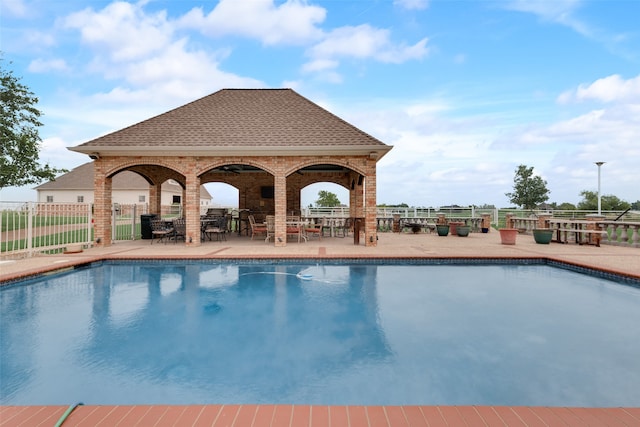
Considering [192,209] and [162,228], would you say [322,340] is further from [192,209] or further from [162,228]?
[162,228]

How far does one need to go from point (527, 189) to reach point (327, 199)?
3280 cm

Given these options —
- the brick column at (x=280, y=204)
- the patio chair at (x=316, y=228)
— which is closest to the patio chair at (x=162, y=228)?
the brick column at (x=280, y=204)

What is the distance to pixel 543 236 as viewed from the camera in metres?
13.0

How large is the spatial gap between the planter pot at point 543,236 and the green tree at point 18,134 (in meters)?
29.2

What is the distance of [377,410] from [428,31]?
1304 centimetres

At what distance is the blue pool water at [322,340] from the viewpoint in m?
3.26

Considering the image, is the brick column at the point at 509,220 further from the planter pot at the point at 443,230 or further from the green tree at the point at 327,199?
the green tree at the point at 327,199

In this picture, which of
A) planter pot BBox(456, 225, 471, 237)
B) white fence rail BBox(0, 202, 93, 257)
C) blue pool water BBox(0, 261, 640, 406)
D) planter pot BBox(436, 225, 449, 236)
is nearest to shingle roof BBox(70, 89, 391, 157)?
white fence rail BBox(0, 202, 93, 257)

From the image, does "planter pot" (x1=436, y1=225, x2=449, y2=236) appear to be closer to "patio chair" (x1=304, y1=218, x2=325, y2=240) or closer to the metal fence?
the metal fence

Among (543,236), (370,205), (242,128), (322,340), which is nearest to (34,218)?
(242,128)

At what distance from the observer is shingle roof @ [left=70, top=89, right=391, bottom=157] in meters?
11.3

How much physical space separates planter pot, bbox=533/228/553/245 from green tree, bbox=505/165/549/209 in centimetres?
4166

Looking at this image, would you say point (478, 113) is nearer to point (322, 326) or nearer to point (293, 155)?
point (293, 155)

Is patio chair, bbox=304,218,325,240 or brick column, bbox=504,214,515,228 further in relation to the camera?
brick column, bbox=504,214,515,228
